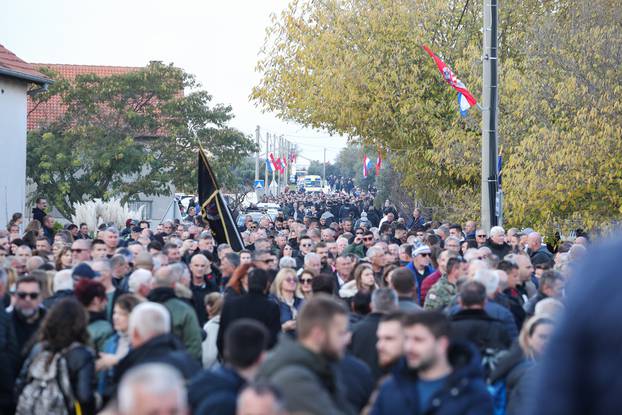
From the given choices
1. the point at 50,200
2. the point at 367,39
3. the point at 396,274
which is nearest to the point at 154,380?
the point at 396,274

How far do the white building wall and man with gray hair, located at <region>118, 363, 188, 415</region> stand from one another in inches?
1179

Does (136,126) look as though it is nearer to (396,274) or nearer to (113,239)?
(113,239)

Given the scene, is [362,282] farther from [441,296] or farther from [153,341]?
[153,341]

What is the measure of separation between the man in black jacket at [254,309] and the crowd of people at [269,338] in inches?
0.5

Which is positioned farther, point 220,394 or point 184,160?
point 184,160

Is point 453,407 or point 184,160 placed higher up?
point 184,160

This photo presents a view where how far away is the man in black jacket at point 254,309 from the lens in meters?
9.22

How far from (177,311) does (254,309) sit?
828 mm

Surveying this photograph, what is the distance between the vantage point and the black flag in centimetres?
1762

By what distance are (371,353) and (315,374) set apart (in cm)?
256

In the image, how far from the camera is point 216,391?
5.23m

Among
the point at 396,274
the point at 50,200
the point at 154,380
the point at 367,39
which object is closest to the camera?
the point at 154,380

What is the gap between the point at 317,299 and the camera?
5.48 meters

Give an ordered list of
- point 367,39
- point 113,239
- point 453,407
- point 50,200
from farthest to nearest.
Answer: point 50,200, point 367,39, point 113,239, point 453,407
